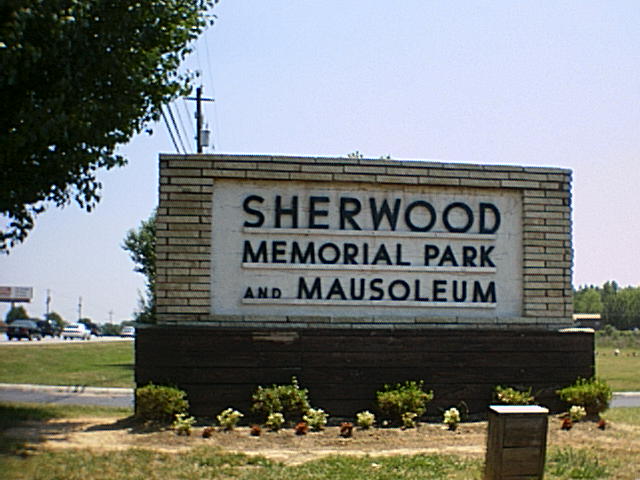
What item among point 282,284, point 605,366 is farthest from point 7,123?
point 605,366

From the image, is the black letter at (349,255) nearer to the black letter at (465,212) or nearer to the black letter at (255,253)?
the black letter at (255,253)

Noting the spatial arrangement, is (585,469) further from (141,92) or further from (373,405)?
(141,92)

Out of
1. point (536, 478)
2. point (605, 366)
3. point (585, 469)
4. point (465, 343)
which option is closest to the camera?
point (536, 478)

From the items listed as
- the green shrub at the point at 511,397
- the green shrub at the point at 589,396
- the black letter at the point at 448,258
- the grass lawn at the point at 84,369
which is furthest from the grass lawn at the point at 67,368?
the green shrub at the point at 589,396

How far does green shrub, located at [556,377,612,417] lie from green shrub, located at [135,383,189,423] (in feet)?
17.9

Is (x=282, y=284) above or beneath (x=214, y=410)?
above

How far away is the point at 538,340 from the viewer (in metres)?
12.2

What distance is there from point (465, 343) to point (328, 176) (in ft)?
10.3

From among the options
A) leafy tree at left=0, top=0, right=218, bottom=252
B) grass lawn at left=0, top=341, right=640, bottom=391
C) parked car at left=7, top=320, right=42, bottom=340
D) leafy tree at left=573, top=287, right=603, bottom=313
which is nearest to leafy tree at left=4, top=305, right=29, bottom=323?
parked car at left=7, top=320, right=42, bottom=340

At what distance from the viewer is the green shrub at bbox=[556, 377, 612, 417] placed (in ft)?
38.8

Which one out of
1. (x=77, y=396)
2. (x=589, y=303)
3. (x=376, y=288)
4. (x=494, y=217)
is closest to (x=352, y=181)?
(x=376, y=288)

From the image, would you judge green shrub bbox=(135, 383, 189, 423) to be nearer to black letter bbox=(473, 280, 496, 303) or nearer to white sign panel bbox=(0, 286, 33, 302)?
black letter bbox=(473, 280, 496, 303)

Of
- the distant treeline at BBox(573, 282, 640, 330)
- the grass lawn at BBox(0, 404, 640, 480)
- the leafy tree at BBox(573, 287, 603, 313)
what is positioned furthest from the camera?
the leafy tree at BBox(573, 287, 603, 313)

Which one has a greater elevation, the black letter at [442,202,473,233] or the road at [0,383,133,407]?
the black letter at [442,202,473,233]
